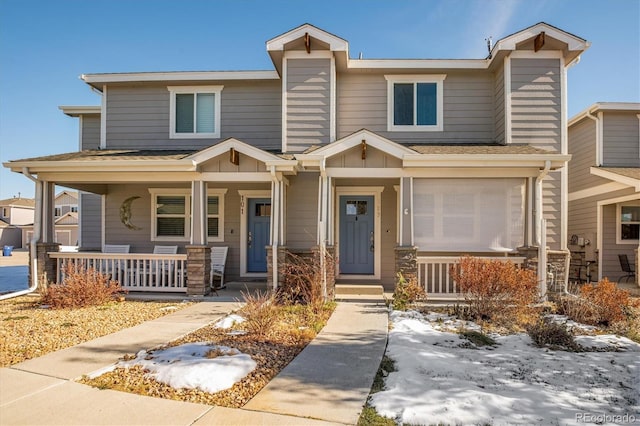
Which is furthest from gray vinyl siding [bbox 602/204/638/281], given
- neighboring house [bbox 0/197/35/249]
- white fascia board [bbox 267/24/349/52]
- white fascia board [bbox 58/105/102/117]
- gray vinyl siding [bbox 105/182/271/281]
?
neighboring house [bbox 0/197/35/249]

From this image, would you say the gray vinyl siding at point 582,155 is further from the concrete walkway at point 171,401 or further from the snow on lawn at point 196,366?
the snow on lawn at point 196,366

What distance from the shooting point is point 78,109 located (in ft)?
39.8

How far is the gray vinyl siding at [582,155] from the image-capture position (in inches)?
495

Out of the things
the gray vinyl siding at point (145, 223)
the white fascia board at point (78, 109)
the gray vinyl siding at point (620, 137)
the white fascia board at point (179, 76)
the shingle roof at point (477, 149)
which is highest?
the white fascia board at point (179, 76)

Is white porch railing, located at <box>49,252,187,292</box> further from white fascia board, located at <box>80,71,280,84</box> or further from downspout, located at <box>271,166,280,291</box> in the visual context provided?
white fascia board, located at <box>80,71,280,84</box>

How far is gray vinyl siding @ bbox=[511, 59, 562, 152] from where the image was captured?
9.62 meters

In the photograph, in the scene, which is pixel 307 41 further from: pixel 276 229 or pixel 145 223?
pixel 145 223

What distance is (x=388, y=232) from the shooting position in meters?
10.2

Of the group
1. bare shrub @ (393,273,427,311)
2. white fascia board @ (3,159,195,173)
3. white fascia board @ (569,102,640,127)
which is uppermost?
white fascia board @ (569,102,640,127)

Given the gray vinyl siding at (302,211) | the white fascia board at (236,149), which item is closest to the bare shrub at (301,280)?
the gray vinyl siding at (302,211)

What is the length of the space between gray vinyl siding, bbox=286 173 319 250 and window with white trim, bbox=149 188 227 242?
92.6 inches

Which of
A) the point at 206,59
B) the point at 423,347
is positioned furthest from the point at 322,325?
the point at 206,59

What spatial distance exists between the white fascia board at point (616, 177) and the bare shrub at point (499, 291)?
547 cm

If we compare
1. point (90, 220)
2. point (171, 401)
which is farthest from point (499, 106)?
point (90, 220)
